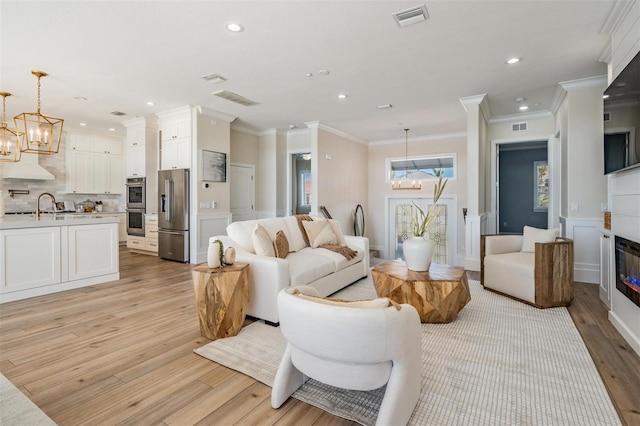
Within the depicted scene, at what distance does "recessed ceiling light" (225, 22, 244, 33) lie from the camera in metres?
2.99

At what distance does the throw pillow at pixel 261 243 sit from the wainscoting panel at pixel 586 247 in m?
4.13

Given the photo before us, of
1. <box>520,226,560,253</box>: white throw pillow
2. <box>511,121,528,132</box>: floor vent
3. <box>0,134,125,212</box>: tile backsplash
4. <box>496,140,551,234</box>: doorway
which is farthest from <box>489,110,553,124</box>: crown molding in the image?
<box>0,134,125,212</box>: tile backsplash

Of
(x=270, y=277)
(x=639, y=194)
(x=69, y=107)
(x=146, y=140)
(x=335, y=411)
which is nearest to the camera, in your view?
(x=335, y=411)

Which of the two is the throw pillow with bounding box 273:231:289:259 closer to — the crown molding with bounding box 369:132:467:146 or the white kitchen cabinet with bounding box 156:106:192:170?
the white kitchen cabinet with bounding box 156:106:192:170

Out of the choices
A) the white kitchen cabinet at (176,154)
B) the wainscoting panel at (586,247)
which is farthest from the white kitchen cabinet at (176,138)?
the wainscoting panel at (586,247)

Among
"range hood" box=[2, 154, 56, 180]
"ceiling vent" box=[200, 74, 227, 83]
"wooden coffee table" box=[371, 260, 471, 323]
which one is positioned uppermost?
"ceiling vent" box=[200, 74, 227, 83]

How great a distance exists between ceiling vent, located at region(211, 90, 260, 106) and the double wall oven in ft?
9.97

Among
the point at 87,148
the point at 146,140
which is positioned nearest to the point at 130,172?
the point at 146,140

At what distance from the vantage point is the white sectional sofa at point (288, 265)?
292 cm

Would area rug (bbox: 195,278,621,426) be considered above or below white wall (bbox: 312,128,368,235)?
below

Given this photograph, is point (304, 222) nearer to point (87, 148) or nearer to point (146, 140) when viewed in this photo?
point (146, 140)

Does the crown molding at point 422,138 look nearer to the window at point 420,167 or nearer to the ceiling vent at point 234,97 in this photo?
the window at point 420,167

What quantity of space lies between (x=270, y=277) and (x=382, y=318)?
1729mm

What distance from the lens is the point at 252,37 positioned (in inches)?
127
